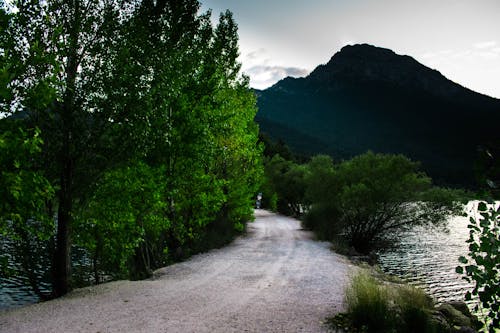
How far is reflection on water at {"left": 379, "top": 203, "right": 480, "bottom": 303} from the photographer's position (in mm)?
21625

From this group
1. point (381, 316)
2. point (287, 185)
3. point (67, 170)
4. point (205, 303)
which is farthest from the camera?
point (287, 185)

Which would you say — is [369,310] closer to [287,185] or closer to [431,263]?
[431,263]

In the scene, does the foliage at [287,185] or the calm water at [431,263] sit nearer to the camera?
the calm water at [431,263]

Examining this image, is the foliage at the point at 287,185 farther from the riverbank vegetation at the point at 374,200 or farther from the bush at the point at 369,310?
the bush at the point at 369,310

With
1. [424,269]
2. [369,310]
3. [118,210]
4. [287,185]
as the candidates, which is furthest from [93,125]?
[287,185]

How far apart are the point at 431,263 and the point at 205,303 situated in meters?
24.5

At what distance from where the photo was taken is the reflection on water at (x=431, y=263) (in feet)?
70.9

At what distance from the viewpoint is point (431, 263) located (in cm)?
2914

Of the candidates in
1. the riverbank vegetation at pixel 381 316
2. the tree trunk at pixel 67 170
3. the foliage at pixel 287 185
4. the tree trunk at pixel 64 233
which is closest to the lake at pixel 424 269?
the tree trunk at pixel 64 233

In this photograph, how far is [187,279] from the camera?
14.9 m

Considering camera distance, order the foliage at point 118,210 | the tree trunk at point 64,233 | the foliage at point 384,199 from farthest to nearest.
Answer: the foliage at point 384,199
the foliage at point 118,210
the tree trunk at point 64,233

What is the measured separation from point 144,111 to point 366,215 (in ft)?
67.6

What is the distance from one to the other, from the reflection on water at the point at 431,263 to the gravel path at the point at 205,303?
7391mm

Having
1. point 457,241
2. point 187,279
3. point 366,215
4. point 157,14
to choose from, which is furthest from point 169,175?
point 457,241
